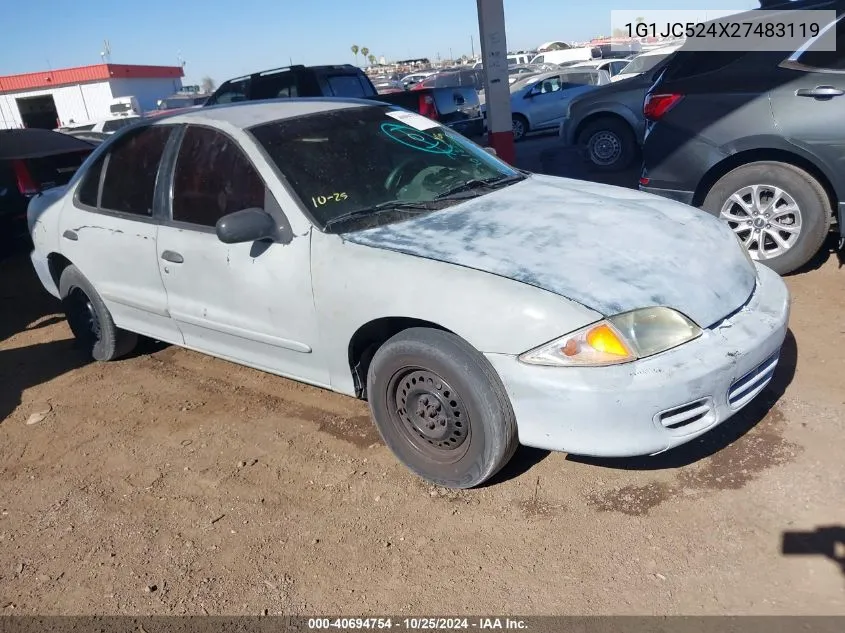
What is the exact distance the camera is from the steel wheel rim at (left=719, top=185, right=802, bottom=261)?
493cm

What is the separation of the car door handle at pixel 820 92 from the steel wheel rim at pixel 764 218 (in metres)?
0.64

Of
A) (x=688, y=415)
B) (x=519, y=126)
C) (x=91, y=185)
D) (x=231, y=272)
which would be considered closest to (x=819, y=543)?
(x=688, y=415)

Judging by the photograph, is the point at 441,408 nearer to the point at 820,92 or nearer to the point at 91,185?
the point at 91,185

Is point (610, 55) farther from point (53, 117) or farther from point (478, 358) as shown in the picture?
point (478, 358)

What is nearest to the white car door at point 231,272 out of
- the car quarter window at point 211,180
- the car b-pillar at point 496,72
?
the car quarter window at point 211,180

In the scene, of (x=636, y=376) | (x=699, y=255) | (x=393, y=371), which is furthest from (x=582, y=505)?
(x=699, y=255)

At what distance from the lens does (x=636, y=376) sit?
2.59 m

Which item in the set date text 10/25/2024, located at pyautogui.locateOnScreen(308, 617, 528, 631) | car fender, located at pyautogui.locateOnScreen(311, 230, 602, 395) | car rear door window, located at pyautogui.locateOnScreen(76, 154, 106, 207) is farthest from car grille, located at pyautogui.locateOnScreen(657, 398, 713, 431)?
car rear door window, located at pyautogui.locateOnScreen(76, 154, 106, 207)

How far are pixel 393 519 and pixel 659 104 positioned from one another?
4058 mm

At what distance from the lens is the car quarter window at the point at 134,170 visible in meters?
4.16

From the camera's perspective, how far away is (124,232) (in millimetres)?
4227

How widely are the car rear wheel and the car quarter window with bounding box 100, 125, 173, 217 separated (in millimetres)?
12006

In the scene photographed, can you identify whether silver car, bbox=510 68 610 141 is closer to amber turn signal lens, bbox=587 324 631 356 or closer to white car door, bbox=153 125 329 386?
white car door, bbox=153 125 329 386

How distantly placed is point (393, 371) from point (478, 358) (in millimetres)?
460
